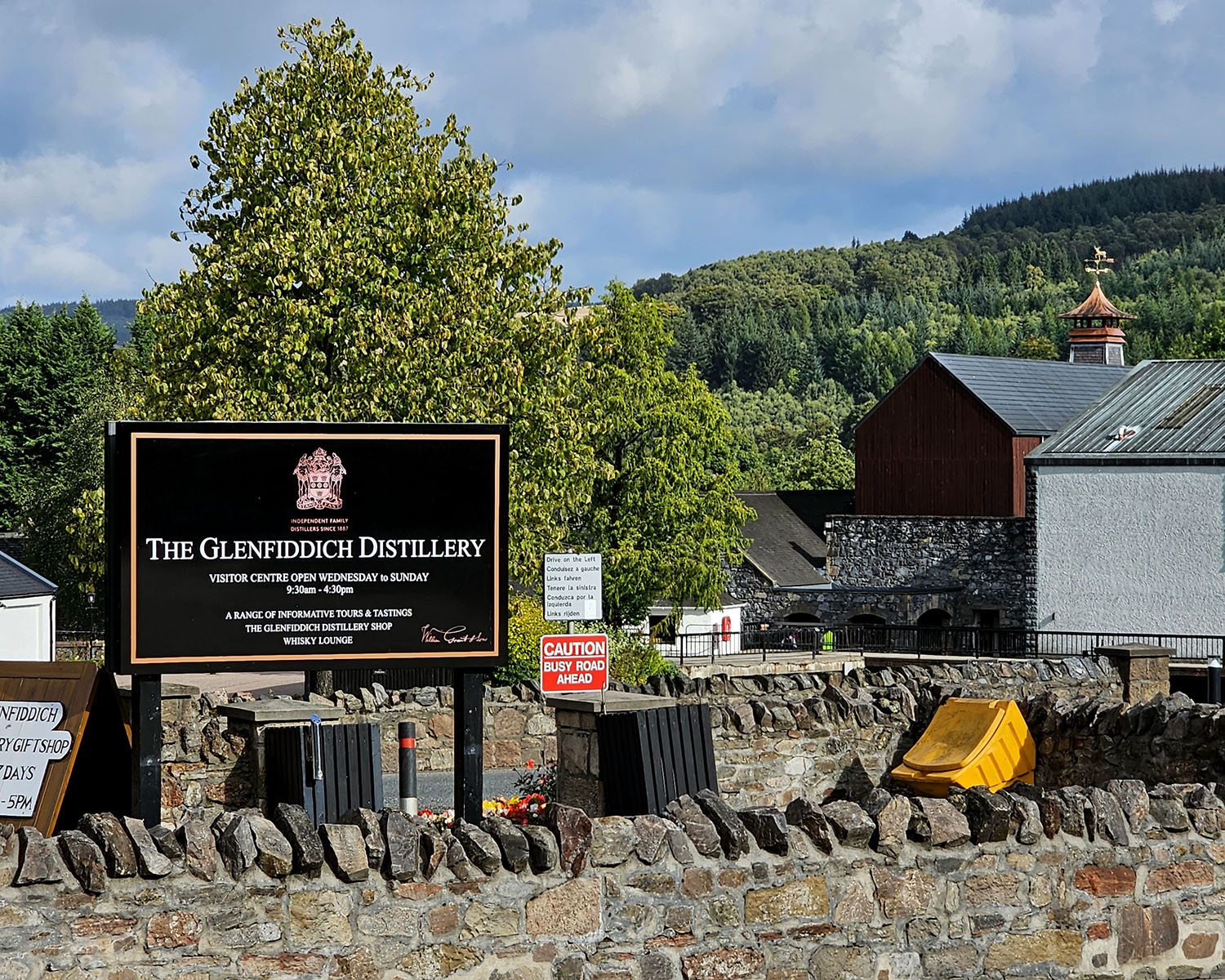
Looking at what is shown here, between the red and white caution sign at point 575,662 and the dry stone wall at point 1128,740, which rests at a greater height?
the red and white caution sign at point 575,662

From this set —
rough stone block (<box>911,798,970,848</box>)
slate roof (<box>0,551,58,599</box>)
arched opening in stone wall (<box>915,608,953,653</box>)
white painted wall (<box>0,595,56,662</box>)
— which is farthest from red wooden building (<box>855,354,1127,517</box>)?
rough stone block (<box>911,798,970,848</box>)

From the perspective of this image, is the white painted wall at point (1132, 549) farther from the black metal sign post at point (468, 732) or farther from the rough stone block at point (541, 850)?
the rough stone block at point (541, 850)

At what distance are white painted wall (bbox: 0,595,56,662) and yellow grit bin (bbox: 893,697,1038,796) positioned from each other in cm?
2335

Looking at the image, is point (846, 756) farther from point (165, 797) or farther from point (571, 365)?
point (571, 365)

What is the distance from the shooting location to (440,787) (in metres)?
15.8

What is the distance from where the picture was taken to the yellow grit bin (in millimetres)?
13156

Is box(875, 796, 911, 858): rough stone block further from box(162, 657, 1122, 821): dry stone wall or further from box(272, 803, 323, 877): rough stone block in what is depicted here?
box(162, 657, 1122, 821): dry stone wall

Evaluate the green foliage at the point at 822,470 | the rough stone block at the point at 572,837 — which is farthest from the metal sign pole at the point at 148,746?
the green foliage at the point at 822,470

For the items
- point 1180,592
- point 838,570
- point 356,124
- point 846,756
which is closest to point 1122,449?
point 1180,592

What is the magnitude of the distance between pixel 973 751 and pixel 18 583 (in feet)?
83.9

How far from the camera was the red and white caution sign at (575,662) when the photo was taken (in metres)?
12.6

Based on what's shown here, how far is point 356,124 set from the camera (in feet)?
77.9

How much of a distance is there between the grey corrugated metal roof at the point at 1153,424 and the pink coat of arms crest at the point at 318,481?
3511 cm

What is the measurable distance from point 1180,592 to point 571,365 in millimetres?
21120
